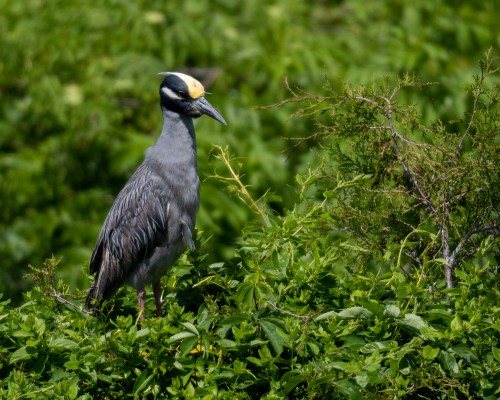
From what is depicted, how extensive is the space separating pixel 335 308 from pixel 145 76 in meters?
6.86

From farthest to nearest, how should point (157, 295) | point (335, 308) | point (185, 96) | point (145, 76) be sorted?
point (145, 76) → point (185, 96) → point (157, 295) → point (335, 308)

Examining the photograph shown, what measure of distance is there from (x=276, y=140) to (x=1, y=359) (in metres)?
6.49

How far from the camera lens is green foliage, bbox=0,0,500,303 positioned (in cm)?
1013

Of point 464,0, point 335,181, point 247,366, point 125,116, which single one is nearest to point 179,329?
point 247,366

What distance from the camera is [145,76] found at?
10.9 metres

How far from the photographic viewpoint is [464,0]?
11953mm

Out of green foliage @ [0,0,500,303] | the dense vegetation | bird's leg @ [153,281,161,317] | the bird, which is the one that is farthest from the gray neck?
green foliage @ [0,0,500,303]

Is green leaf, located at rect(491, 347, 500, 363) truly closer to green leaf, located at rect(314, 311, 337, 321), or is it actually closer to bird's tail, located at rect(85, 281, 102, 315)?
green leaf, located at rect(314, 311, 337, 321)

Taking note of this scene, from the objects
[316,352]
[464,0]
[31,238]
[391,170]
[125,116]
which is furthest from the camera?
[464,0]

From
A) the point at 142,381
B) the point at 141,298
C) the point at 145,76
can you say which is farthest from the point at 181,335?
the point at 145,76

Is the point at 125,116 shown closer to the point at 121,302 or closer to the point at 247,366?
the point at 121,302

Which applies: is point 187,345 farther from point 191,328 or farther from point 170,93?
point 170,93

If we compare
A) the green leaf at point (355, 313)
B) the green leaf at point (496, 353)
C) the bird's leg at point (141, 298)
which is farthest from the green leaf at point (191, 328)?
the green leaf at point (496, 353)

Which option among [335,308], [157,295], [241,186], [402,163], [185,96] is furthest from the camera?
[185,96]
